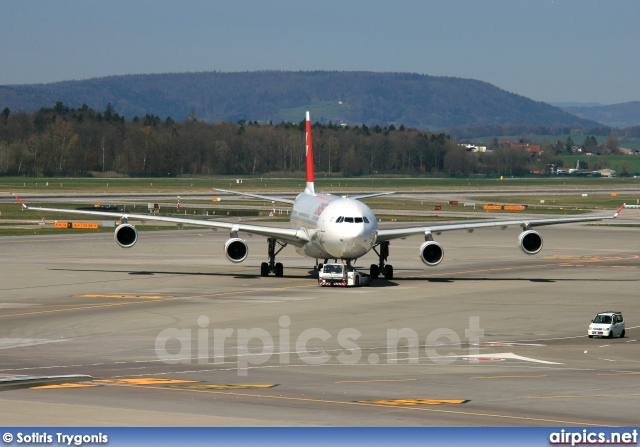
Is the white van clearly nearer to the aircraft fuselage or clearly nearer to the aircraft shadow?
the aircraft fuselage

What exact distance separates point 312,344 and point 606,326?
Result: 10.6 metres

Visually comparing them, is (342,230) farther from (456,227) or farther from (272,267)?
(272,267)

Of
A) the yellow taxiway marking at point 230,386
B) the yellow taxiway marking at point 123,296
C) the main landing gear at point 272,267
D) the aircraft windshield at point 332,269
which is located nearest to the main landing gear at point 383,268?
the aircraft windshield at point 332,269

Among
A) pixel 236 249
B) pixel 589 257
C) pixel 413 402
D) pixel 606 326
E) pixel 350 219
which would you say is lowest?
pixel 413 402

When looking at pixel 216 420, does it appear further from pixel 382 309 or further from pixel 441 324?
pixel 382 309

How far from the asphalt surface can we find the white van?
535mm

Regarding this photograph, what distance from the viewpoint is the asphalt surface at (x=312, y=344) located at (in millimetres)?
24375

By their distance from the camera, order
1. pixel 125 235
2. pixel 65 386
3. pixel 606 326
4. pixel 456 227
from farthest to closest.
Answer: pixel 125 235 → pixel 456 227 → pixel 606 326 → pixel 65 386

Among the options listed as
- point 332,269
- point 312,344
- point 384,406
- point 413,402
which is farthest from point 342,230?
point 384,406

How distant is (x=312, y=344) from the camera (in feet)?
121

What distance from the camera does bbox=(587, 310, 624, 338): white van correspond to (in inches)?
1529

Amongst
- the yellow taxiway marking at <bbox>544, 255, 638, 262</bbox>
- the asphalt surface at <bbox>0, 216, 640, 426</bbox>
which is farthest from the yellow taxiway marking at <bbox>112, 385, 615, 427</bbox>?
the yellow taxiway marking at <bbox>544, 255, 638, 262</bbox>

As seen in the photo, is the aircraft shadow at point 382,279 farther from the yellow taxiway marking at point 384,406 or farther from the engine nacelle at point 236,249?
the yellow taxiway marking at point 384,406

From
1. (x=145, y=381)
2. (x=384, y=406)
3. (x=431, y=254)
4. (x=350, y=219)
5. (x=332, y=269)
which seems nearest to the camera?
(x=384, y=406)
